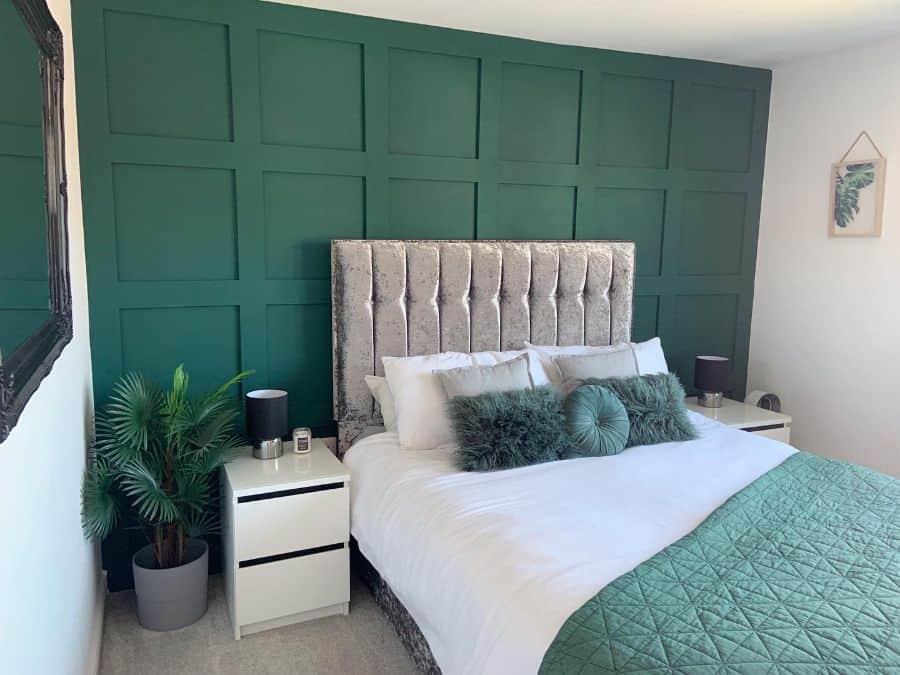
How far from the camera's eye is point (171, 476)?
8.89 ft

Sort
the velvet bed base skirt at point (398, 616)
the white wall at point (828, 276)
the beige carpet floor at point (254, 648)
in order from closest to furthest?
the velvet bed base skirt at point (398, 616)
the beige carpet floor at point (254, 648)
the white wall at point (828, 276)

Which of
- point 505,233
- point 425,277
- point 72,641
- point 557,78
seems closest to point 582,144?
point 557,78

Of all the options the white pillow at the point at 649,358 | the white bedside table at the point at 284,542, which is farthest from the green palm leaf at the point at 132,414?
the white pillow at the point at 649,358

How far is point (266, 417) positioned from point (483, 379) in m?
0.91

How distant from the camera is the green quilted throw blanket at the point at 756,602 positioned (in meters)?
1.47

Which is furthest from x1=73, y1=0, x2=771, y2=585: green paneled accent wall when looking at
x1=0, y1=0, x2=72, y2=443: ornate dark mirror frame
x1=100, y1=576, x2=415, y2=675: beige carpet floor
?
x1=0, y1=0, x2=72, y2=443: ornate dark mirror frame

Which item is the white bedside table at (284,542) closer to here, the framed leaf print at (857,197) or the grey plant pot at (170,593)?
the grey plant pot at (170,593)

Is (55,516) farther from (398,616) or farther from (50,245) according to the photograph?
(398,616)

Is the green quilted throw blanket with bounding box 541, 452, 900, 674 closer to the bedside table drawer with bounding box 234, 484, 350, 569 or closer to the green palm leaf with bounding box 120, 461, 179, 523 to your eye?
the bedside table drawer with bounding box 234, 484, 350, 569

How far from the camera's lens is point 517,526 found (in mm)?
2094

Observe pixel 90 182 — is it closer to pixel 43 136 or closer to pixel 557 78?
pixel 43 136

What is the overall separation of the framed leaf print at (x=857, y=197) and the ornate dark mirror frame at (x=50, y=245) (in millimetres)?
3653

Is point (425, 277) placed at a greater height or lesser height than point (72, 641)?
greater

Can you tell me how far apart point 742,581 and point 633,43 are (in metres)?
2.78
